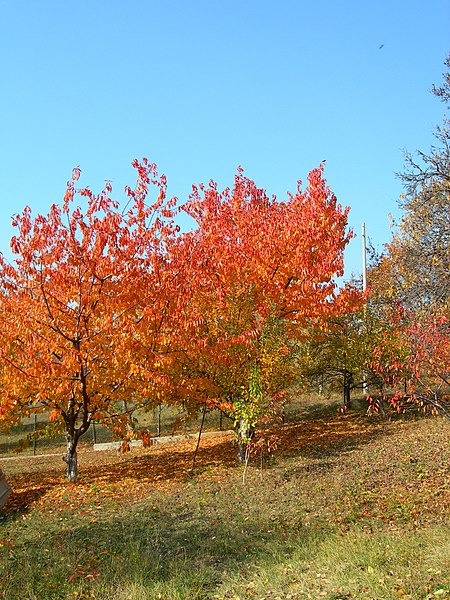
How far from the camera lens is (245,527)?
970 cm

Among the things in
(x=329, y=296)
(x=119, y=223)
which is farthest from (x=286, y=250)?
(x=119, y=223)

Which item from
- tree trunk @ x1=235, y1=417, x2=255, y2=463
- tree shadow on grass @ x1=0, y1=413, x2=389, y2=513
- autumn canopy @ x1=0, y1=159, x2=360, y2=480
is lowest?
tree shadow on grass @ x1=0, y1=413, x2=389, y2=513

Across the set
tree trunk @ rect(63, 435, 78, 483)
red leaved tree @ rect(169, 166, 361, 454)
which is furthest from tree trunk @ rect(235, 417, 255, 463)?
tree trunk @ rect(63, 435, 78, 483)

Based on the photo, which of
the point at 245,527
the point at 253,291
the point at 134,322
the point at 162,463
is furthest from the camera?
the point at 162,463

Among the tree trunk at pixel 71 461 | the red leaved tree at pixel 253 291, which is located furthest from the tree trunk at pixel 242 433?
the tree trunk at pixel 71 461

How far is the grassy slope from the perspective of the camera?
6883 mm

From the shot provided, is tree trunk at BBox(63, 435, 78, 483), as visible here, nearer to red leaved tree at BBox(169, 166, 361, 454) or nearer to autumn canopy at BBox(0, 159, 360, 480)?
autumn canopy at BBox(0, 159, 360, 480)

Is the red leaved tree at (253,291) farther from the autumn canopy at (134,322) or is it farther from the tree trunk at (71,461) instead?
the tree trunk at (71,461)

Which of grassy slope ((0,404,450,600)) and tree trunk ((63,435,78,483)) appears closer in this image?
grassy slope ((0,404,450,600))

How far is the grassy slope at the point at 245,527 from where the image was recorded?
6883 millimetres

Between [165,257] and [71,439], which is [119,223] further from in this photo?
[71,439]

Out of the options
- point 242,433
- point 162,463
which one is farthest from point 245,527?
point 162,463

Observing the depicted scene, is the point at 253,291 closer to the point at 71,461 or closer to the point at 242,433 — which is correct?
the point at 242,433

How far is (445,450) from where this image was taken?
1475 cm
